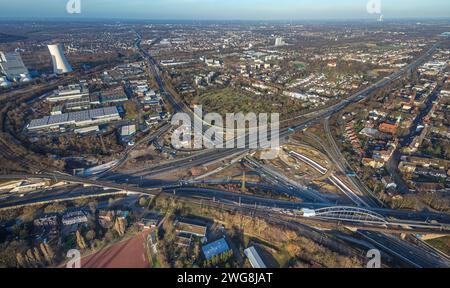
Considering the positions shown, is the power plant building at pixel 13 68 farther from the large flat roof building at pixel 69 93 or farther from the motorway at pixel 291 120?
the motorway at pixel 291 120

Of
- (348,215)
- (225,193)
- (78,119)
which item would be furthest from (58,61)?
(348,215)

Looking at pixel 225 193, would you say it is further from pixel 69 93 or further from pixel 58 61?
pixel 58 61

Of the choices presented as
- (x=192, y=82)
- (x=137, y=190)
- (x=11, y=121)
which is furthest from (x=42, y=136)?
(x=192, y=82)

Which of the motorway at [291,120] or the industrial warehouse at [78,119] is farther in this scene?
the industrial warehouse at [78,119]

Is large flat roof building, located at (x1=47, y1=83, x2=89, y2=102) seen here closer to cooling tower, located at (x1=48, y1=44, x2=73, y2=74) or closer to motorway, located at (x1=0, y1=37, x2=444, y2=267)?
cooling tower, located at (x1=48, y1=44, x2=73, y2=74)

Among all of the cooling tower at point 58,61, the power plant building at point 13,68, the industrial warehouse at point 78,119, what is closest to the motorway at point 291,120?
the industrial warehouse at point 78,119

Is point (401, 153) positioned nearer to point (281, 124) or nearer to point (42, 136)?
point (281, 124)

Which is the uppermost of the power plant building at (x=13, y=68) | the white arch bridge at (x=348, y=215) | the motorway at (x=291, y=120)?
the power plant building at (x=13, y=68)
